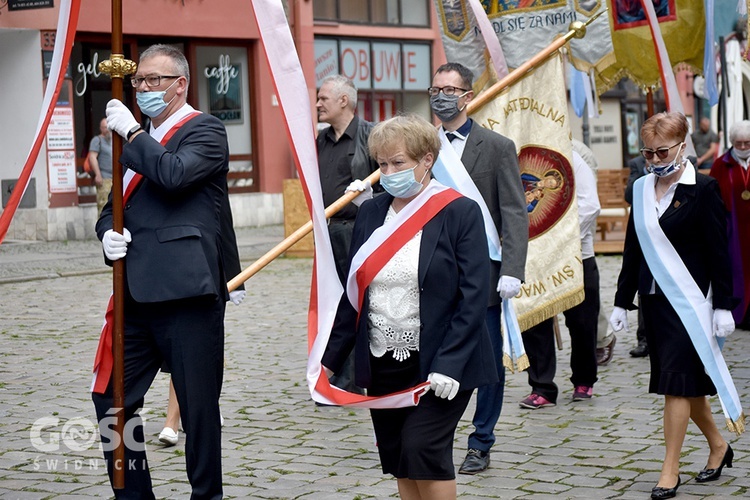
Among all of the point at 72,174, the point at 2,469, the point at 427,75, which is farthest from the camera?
the point at 427,75

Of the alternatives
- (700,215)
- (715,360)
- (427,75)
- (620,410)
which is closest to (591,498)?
(715,360)

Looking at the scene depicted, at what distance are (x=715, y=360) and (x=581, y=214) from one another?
252 centimetres

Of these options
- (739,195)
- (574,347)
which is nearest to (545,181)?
(574,347)

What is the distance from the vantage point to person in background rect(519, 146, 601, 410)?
311 inches

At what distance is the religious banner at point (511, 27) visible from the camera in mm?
7969

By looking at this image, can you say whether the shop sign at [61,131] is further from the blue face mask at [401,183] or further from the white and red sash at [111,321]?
the blue face mask at [401,183]

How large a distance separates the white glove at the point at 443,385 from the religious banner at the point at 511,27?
389 cm

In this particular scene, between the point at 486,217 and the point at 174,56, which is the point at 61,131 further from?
the point at 174,56

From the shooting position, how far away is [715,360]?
19.2ft

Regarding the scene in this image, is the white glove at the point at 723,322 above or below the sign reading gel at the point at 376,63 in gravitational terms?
below

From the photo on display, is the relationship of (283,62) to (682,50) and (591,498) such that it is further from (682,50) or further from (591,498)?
(682,50)

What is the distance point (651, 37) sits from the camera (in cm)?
834

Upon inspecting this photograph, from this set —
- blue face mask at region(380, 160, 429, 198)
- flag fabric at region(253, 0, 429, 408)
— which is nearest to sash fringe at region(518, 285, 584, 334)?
flag fabric at region(253, 0, 429, 408)

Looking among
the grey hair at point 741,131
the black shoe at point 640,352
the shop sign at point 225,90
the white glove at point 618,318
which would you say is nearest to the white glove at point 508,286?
the white glove at point 618,318
